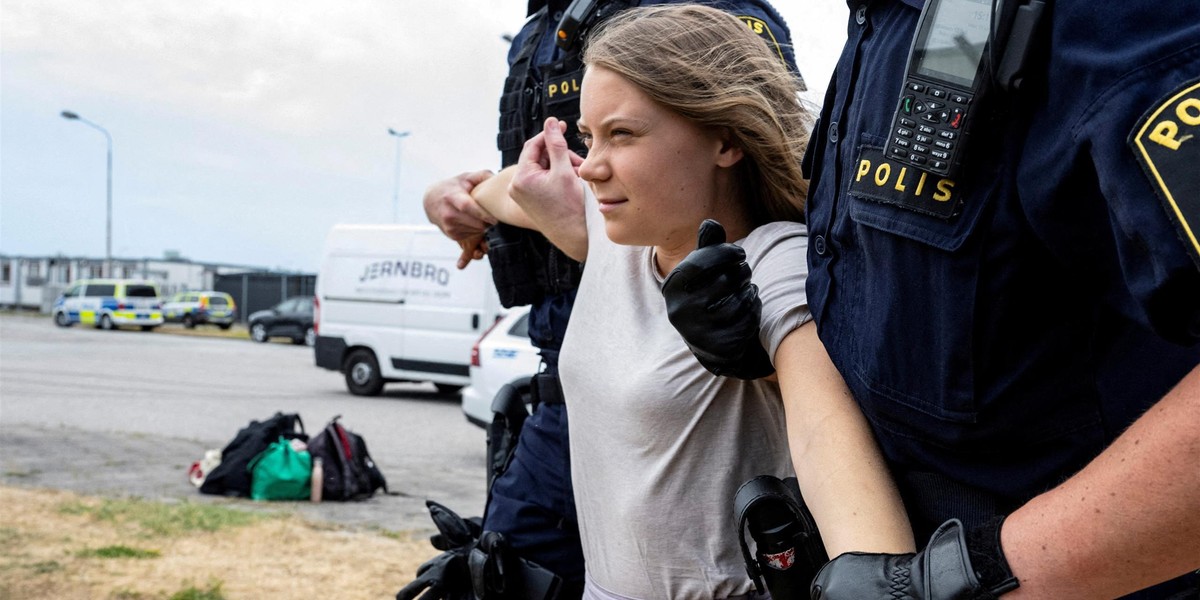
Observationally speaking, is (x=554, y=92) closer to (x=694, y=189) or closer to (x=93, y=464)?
(x=694, y=189)

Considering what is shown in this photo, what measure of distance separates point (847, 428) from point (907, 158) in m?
0.31

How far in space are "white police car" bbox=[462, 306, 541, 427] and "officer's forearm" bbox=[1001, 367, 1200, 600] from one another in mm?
7598

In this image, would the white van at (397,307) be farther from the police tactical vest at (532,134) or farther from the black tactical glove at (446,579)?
the black tactical glove at (446,579)

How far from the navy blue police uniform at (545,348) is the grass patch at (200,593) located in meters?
2.02

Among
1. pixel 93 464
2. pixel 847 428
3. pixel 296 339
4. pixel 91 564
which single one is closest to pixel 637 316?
pixel 847 428

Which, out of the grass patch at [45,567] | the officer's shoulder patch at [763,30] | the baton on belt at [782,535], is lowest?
the grass patch at [45,567]

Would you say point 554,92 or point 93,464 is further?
point 93,464

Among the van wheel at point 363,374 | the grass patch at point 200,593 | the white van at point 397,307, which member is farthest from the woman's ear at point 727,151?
the van wheel at point 363,374

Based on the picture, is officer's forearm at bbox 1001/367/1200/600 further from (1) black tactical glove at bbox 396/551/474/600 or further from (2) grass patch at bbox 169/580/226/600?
(2) grass patch at bbox 169/580/226/600

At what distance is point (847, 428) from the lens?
3.71 feet

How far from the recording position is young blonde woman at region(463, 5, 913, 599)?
1470 mm

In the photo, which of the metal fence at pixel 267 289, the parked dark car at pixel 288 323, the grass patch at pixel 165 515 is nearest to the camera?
the grass patch at pixel 165 515

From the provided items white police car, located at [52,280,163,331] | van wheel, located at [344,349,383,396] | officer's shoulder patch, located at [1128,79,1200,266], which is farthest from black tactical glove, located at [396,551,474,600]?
white police car, located at [52,280,163,331]

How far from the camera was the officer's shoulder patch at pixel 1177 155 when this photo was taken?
72 centimetres
